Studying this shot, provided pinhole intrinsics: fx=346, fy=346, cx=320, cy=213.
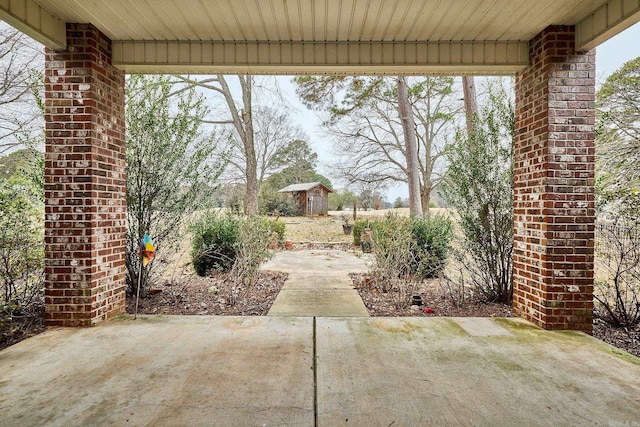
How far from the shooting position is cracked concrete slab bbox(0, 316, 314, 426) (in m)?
1.90

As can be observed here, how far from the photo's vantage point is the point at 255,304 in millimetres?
4344

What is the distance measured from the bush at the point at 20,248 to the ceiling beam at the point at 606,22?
541cm

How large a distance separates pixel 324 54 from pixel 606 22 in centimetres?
242

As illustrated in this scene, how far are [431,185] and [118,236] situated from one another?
12400 mm

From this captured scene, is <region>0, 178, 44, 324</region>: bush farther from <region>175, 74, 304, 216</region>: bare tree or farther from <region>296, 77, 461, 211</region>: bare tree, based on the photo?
<region>296, 77, 461, 211</region>: bare tree

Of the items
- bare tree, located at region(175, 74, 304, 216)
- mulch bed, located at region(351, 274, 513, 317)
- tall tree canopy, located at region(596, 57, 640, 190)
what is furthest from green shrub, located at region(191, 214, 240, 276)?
tall tree canopy, located at region(596, 57, 640, 190)

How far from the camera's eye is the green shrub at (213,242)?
5805mm

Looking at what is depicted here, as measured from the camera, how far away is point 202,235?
233 inches

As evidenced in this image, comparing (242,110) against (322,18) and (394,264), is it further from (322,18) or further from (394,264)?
(322,18)

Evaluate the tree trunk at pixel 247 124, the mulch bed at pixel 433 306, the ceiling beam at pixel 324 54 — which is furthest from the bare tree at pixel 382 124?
the mulch bed at pixel 433 306

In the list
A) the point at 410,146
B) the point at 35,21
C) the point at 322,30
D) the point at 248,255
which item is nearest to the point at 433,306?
the point at 248,255

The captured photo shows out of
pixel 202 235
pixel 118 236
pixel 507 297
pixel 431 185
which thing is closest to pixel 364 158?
pixel 431 185

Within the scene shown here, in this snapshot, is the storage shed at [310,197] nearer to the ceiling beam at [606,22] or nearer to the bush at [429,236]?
the bush at [429,236]

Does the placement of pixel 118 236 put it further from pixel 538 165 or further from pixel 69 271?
pixel 538 165
